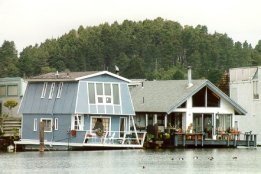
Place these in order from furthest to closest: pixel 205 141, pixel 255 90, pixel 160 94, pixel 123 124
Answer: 1. pixel 255 90
2. pixel 160 94
3. pixel 205 141
4. pixel 123 124

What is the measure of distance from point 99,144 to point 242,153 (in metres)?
10.3

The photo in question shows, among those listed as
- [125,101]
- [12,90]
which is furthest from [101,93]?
[12,90]

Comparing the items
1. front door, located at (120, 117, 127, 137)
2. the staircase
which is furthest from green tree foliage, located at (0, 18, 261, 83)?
front door, located at (120, 117, 127, 137)

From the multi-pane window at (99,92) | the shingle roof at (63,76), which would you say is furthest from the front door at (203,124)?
the shingle roof at (63,76)

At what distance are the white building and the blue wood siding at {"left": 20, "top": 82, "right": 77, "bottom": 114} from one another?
71.3 feet

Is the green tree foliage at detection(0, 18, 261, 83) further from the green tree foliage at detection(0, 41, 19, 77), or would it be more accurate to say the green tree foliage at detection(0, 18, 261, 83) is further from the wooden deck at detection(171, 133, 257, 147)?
the wooden deck at detection(171, 133, 257, 147)

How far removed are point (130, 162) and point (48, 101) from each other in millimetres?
19766

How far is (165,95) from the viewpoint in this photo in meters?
80.6

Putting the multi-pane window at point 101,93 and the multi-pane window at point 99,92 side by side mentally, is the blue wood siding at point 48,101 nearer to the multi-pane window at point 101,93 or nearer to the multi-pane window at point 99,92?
the multi-pane window at point 101,93

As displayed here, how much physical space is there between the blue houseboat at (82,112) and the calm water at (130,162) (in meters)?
3.27

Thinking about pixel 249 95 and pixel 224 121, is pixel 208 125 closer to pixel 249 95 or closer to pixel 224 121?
pixel 224 121

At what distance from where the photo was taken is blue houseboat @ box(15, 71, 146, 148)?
240ft

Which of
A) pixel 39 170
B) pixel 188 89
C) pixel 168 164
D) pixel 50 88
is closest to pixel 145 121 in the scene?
pixel 188 89

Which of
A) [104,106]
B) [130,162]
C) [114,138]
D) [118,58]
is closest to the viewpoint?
[130,162]
